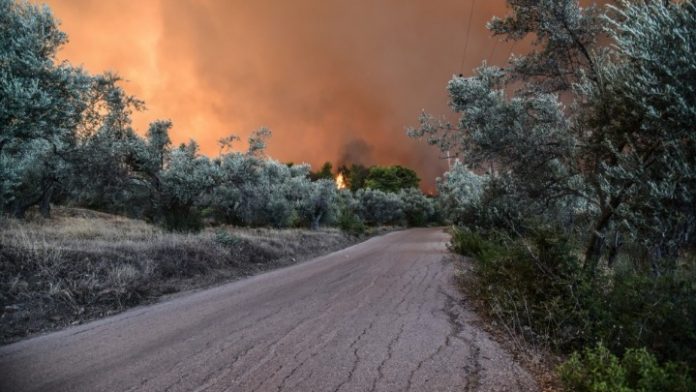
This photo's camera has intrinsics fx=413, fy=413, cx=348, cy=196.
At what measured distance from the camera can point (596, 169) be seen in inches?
327

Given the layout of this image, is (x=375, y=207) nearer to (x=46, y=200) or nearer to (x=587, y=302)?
(x=46, y=200)

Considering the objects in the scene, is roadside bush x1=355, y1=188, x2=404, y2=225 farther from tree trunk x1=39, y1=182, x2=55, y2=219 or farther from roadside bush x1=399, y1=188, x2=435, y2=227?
tree trunk x1=39, y1=182, x2=55, y2=219

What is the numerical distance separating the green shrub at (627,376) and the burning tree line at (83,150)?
512 inches

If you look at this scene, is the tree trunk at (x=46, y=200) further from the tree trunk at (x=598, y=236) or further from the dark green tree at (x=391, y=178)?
the dark green tree at (x=391, y=178)

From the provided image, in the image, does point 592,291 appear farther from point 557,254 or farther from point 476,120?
point 476,120

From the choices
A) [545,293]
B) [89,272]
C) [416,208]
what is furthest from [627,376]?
[416,208]

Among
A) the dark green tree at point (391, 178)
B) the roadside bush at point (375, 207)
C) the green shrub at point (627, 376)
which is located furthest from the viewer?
the dark green tree at point (391, 178)

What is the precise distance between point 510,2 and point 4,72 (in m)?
12.7

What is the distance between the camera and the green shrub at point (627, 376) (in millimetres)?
3988

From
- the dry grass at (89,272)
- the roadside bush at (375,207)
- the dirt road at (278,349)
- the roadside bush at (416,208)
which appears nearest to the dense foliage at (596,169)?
the dirt road at (278,349)

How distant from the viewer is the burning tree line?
11.2 m

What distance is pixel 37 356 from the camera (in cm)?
613

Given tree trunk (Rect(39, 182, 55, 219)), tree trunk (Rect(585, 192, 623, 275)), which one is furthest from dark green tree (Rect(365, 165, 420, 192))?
tree trunk (Rect(585, 192, 623, 275))

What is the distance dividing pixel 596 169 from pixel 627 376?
506cm
